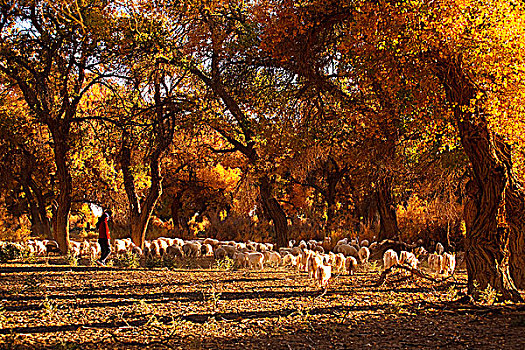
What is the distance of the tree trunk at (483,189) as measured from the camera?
324 inches

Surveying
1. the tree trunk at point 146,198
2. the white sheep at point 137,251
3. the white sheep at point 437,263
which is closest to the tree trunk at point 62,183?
the tree trunk at point 146,198

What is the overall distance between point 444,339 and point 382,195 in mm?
8924

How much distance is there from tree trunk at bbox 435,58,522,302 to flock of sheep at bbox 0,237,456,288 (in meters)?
2.00

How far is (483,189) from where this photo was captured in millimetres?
8375

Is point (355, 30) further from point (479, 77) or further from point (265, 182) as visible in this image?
point (265, 182)

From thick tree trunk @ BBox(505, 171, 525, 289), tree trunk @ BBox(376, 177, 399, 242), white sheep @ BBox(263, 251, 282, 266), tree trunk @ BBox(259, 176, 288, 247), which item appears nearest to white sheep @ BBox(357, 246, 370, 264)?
tree trunk @ BBox(376, 177, 399, 242)

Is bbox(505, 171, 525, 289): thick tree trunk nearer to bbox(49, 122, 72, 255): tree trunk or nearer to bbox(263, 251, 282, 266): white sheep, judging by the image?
bbox(263, 251, 282, 266): white sheep

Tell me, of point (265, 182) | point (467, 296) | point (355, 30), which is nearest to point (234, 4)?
point (265, 182)

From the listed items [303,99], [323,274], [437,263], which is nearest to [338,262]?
[437,263]

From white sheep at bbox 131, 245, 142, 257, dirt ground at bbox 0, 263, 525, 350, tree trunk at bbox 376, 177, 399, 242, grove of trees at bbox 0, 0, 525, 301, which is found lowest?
dirt ground at bbox 0, 263, 525, 350

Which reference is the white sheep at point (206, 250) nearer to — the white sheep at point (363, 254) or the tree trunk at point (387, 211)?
the white sheep at point (363, 254)

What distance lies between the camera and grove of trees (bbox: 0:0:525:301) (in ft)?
25.6

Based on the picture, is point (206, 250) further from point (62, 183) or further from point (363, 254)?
point (363, 254)

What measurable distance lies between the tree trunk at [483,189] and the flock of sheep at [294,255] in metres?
2.00
